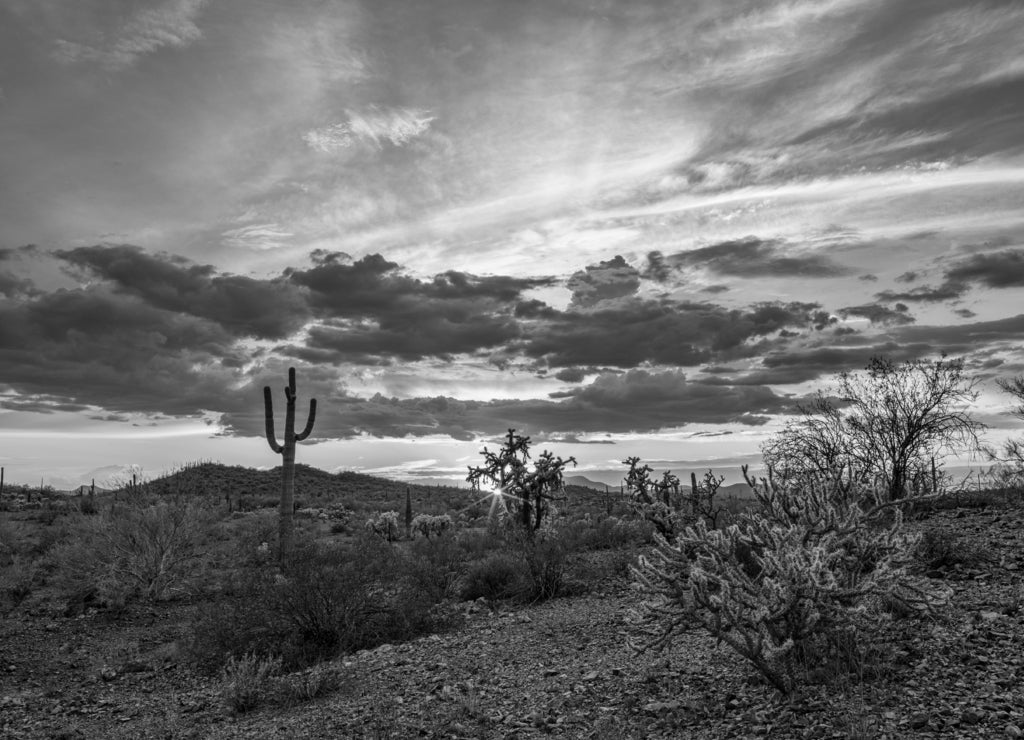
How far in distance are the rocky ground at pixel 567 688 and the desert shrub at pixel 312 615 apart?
69cm

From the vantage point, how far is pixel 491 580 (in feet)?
51.7

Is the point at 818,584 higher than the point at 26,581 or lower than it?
higher

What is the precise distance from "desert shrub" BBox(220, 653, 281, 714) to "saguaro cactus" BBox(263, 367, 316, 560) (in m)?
10.8

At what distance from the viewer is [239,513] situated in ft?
135

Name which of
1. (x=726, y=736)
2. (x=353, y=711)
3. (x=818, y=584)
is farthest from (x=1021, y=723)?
(x=353, y=711)

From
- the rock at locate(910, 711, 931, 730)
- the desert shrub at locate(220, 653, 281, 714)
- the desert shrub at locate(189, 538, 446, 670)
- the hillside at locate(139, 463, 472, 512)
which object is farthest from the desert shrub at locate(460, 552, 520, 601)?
the hillside at locate(139, 463, 472, 512)

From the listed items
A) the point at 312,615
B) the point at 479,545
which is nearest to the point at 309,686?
the point at 312,615

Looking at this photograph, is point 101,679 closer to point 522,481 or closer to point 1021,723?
point 522,481

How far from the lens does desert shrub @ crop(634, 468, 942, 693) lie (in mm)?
6461

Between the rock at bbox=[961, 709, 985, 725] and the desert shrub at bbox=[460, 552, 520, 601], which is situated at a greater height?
the rock at bbox=[961, 709, 985, 725]

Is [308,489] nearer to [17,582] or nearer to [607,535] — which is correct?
[17,582]

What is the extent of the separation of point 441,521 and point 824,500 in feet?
87.1

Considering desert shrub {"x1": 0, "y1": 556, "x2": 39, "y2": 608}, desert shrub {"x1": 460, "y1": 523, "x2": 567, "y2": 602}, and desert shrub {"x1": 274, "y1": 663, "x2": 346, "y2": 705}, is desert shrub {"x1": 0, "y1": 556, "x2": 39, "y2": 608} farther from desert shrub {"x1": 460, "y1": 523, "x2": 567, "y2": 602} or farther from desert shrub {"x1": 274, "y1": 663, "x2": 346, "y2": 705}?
desert shrub {"x1": 274, "y1": 663, "x2": 346, "y2": 705}

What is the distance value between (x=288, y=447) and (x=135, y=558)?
5549mm
